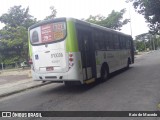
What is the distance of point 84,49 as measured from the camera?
11.0 meters

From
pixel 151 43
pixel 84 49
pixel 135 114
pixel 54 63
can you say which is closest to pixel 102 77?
pixel 84 49

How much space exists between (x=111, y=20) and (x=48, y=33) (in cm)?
2917

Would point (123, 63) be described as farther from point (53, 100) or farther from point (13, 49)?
point (13, 49)

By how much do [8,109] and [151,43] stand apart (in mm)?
130204

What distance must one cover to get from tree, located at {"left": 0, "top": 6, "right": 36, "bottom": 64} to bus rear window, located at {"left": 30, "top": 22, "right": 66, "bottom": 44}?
21378mm

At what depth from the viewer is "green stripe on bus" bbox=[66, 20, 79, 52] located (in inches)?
395

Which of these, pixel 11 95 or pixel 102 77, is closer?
pixel 11 95

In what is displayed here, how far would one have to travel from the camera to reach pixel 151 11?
69.2ft

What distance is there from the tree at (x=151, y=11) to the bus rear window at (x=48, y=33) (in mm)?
11633

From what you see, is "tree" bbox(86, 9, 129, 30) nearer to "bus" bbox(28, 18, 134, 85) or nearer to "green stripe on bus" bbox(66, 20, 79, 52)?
"bus" bbox(28, 18, 134, 85)

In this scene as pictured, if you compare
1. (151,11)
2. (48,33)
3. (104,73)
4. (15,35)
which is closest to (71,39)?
(48,33)

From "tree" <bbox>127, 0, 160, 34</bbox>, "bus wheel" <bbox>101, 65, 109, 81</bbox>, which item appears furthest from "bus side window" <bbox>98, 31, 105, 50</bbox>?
"tree" <bbox>127, 0, 160, 34</bbox>

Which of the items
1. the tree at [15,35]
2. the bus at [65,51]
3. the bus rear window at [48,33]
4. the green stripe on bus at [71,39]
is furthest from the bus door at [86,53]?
the tree at [15,35]

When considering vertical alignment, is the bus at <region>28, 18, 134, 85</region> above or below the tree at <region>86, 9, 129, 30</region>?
below
